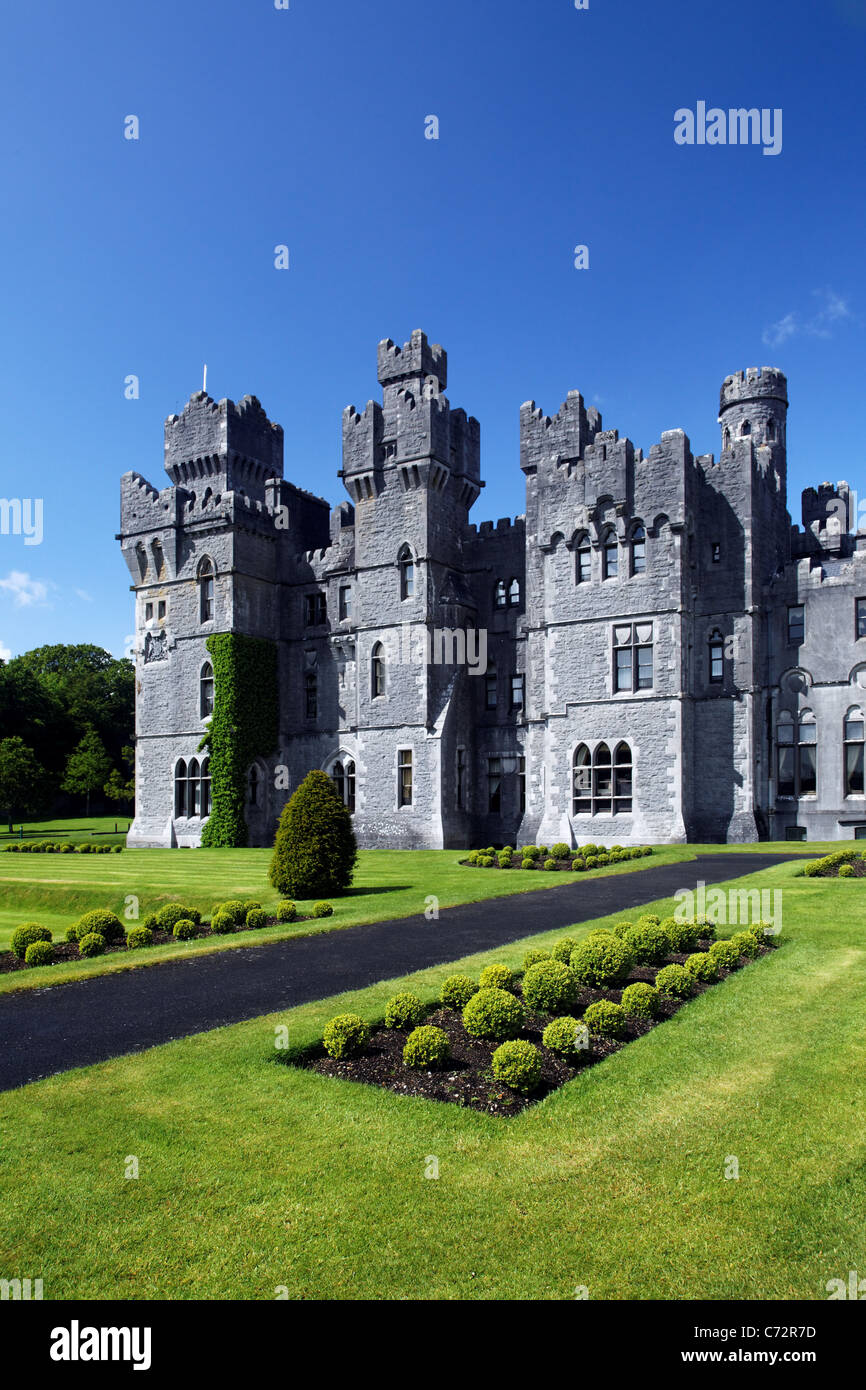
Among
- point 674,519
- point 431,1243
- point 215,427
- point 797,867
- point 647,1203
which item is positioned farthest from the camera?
point 215,427

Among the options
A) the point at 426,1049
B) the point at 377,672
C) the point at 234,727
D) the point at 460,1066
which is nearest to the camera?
the point at 426,1049

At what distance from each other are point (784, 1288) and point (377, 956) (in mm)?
10130

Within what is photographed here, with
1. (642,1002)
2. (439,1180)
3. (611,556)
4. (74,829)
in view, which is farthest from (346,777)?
(439,1180)

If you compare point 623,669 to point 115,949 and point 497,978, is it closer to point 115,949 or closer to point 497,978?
point 115,949

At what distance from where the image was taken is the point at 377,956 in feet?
50.5

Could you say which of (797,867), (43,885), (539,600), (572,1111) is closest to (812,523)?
(539,600)

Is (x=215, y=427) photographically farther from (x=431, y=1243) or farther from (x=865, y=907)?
(x=431, y=1243)

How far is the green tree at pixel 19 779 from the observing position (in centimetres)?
6444

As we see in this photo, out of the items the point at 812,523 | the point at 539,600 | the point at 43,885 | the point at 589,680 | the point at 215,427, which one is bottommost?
the point at 43,885

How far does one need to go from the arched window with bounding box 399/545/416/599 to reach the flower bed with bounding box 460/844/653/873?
47.8 feet

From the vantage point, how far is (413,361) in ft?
146

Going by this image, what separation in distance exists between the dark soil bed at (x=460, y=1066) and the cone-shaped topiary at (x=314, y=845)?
1242cm

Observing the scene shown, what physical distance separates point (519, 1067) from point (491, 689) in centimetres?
3751

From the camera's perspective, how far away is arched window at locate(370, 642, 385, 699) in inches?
1764
